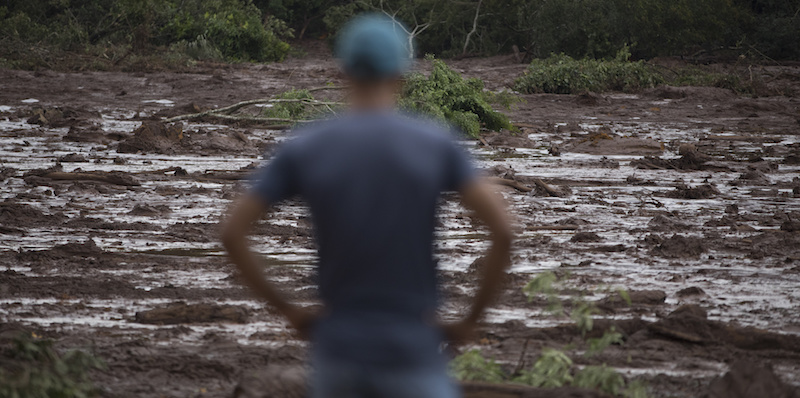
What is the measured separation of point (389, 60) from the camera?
2648 millimetres

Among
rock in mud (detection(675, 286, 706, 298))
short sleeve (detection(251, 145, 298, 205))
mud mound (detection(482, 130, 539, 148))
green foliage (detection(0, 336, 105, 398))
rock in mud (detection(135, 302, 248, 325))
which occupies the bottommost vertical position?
mud mound (detection(482, 130, 539, 148))

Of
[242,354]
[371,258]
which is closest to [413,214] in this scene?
[371,258]

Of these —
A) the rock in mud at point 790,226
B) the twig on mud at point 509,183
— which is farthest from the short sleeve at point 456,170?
the twig on mud at point 509,183

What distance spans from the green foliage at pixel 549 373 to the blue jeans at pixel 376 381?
2078 millimetres

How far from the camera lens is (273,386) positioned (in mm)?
4086

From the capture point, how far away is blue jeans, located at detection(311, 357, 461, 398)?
8.29 ft

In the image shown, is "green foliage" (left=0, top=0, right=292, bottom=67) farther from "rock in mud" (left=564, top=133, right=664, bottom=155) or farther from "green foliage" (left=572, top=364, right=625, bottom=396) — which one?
"green foliage" (left=572, top=364, right=625, bottom=396)

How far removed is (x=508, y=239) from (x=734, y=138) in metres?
18.6

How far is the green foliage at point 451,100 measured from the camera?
722 inches

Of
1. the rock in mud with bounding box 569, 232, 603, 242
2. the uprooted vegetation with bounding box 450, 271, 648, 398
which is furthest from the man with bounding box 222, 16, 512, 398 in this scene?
the rock in mud with bounding box 569, 232, 603, 242

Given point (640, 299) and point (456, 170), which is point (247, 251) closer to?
point (456, 170)

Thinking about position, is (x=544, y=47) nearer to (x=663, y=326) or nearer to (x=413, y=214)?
(x=663, y=326)

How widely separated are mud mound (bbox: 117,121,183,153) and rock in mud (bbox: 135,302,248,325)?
33.4 feet

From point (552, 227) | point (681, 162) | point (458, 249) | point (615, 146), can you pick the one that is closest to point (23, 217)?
point (458, 249)
